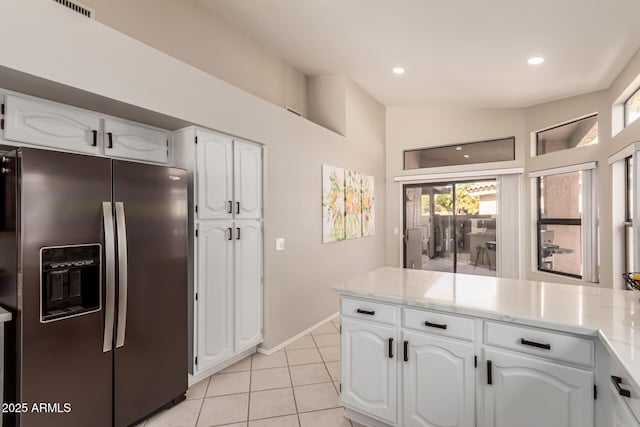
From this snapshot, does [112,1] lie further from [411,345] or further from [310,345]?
[310,345]

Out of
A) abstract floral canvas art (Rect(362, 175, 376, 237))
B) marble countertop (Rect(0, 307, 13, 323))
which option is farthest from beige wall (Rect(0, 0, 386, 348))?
marble countertop (Rect(0, 307, 13, 323))

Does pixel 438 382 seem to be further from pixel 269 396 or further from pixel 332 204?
pixel 332 204

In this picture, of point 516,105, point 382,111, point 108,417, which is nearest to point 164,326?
point 108,417

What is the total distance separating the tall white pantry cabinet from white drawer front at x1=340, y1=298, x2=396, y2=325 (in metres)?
1.21

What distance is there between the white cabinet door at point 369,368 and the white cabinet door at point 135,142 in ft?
6.26

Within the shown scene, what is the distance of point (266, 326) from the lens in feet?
10.6

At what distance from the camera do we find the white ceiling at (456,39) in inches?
101

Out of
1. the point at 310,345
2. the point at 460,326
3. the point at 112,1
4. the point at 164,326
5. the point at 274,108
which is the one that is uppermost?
the point at 112,1

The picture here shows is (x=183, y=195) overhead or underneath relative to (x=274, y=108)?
underneath

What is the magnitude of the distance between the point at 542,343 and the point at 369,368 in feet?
3.10

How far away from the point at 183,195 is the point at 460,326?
203 cm

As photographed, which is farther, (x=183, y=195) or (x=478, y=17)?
(x=478, y=17)

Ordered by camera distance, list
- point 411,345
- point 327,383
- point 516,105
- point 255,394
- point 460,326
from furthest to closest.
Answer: point 516,105, point 327,383, point 255,394, point 411,345, point 460,326

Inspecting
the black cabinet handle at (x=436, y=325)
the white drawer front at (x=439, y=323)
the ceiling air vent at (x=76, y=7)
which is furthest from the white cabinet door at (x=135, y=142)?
the black cabinet handle at (x=436, y=325)
